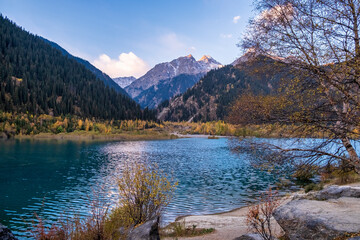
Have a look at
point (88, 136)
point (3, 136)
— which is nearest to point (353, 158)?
point (3, 136)

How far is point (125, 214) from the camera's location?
1126 centimetres

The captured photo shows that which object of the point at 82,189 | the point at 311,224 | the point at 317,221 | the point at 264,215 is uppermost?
the point at 317,221

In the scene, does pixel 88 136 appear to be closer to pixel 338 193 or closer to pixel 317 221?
pixel 338 193

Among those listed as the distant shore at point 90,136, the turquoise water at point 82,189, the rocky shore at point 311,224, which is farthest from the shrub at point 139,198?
the distant shore at point 90,136

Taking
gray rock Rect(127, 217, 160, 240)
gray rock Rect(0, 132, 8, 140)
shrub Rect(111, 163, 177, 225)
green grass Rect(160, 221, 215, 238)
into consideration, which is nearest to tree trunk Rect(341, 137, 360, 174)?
gray rock Rect(127, 217, 160, 240)

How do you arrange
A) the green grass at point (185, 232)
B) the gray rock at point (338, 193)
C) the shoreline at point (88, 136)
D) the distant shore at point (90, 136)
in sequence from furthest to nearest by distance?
the distant shore at point (90, 136), the shoreline at point (88, 136), the gray rock at point (338, 193), the green grass at point (185, 232)

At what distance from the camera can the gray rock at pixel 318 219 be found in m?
7.09

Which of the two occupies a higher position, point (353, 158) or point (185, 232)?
point (353, 158)

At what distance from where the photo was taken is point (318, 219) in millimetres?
7633

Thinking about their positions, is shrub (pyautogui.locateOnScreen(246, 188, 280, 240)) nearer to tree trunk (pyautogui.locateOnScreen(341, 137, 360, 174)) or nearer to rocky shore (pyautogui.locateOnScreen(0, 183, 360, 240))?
rocky shore (pyautogui.locateOnScreen(0, 183, 360, 240))

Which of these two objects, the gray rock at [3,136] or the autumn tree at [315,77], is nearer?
the autumn tree at [315,77]

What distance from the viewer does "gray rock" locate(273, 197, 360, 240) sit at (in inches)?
279

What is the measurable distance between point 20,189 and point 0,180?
620cm

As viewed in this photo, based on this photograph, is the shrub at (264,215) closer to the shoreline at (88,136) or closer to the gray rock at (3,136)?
the shoreline at (88,136)
